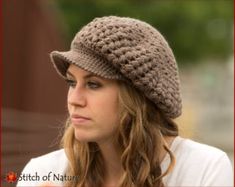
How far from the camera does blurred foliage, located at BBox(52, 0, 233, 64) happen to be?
2373 centimetres

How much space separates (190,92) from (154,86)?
29.6 m

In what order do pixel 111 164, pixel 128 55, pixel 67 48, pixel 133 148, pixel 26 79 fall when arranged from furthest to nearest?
pixel 67 48 → pixel 26 79 → pixel 111 164 → pixel 133 148 → pixel 128 55

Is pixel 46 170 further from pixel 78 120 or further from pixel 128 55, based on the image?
pixel 128 55

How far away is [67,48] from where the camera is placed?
15.8 m

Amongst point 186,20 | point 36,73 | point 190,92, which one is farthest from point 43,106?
point 190,92

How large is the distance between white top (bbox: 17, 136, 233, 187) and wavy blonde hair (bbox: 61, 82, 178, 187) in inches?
2.3

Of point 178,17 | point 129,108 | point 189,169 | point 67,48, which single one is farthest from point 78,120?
point 178,17

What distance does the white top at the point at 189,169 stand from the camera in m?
3.33

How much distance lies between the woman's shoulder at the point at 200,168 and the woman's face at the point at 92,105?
0.35 metres

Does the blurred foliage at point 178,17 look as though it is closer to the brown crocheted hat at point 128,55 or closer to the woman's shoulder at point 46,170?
the woman's shoulder at point 46,170

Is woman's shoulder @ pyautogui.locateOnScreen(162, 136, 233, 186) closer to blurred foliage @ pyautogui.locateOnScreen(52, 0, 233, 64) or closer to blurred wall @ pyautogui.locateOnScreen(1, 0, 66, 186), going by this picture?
blurred wall @ pyautogui.locateOnScreen(1, 0, 66, 186)

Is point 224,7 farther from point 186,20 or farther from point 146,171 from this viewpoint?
point 146,171

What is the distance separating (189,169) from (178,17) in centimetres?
2142

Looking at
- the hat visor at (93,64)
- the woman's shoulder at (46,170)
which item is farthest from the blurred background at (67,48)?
the hat visor at (93,64)
